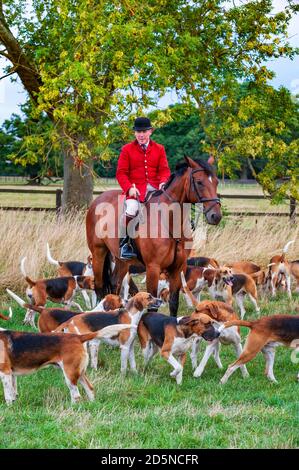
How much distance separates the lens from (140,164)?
918 cm

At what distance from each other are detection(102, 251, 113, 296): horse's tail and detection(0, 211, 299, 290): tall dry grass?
166 cm

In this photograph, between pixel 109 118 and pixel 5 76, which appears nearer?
pixel 109 118

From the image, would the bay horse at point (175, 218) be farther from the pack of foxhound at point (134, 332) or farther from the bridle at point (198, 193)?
the pack of foxhound at point (134, 332)

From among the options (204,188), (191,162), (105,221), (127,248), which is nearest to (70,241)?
(105,221)

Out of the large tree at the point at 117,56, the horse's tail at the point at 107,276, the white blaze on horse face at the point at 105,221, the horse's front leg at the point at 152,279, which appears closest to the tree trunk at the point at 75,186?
the large tree at the point at 117,56

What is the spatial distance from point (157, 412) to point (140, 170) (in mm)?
3973

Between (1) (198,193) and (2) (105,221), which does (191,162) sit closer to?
(1) (198,193)

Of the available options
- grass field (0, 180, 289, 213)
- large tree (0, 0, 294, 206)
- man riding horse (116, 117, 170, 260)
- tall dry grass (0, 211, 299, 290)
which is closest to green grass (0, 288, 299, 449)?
man riding horse (116, 117, 170, 260)

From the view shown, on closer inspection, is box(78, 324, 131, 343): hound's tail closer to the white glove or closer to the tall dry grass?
the white glove

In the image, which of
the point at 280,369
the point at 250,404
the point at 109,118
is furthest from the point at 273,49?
the point at 250,404

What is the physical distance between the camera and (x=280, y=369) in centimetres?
752

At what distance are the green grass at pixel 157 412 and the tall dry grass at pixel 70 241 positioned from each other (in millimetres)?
4670

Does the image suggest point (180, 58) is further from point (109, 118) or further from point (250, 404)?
point (250, 404)

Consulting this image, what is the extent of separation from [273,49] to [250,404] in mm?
10591
